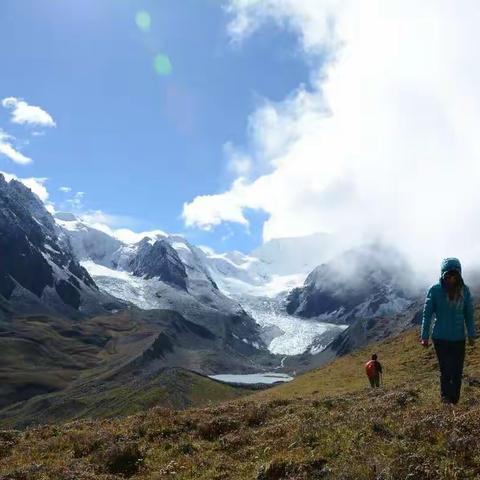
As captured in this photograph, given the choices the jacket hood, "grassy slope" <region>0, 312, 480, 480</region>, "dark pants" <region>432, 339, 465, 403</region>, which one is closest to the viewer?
"grassy slope" <region>0, 312, 480, 480</region>

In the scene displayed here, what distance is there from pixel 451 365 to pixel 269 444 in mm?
5284

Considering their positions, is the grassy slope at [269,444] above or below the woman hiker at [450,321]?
below

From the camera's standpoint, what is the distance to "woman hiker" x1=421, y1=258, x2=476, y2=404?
16453 mm

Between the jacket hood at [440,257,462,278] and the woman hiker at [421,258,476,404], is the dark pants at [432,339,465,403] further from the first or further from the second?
the jacket hood at [440,257,462,278]

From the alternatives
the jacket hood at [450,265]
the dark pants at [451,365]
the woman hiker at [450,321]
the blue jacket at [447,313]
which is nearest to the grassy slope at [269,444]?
the dark pants at [451,365]

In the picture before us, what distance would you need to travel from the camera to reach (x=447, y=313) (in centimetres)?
1666

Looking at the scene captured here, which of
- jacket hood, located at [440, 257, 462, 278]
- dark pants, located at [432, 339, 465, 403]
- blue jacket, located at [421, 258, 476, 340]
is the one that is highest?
jacket hood, located at [440, 257, 462, 278]

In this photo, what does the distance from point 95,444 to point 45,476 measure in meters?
3.12

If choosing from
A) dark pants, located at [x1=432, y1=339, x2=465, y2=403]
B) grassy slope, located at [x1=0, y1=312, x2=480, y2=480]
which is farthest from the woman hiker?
grassy slope, located at [x1=0, y1=312, x2=480, y2=480]

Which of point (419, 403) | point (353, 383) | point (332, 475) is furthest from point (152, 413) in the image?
point (353, 383)

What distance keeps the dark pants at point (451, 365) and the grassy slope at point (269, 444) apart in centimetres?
40

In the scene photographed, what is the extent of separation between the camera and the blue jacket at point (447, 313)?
54.2 ft

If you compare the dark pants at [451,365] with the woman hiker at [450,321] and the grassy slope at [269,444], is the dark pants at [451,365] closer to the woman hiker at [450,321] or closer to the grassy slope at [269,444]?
the woman hiker at [450,321]

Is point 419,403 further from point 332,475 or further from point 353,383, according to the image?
point 353,383
